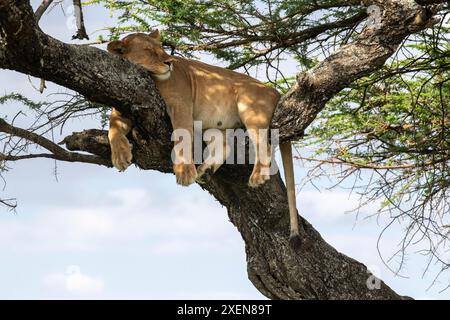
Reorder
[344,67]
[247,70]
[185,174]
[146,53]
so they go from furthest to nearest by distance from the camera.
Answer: [247,70] → [344,67] → [146,53] → [185,174]

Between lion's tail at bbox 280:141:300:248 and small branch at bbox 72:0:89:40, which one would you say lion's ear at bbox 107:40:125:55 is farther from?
lion's tail at bbox 280:141:300:248

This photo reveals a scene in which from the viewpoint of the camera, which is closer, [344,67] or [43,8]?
[344,67]

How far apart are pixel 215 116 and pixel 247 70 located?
7.03 ft

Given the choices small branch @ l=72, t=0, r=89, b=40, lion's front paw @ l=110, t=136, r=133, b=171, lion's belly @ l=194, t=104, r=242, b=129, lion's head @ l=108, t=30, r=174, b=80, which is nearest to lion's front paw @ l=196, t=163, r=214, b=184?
lion's belly @ l=194, t=104, r=242, b=129

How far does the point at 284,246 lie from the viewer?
634cm

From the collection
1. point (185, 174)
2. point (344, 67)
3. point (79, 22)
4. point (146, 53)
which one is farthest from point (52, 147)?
point (344, 67)

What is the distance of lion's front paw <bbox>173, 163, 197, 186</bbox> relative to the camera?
5.38m

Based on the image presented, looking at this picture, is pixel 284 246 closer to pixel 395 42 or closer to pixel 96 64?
pixel 395 42

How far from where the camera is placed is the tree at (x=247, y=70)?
197 inches

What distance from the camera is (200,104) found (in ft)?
19.4

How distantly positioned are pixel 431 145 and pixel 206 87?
2.89 m

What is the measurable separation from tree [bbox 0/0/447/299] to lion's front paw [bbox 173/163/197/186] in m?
0.37

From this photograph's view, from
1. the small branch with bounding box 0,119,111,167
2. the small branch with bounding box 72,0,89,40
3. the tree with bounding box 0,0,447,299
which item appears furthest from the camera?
the small branch with bounding box 72,0,89,40

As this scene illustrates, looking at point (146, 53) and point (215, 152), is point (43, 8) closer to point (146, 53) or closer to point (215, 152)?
point (146, 53)
